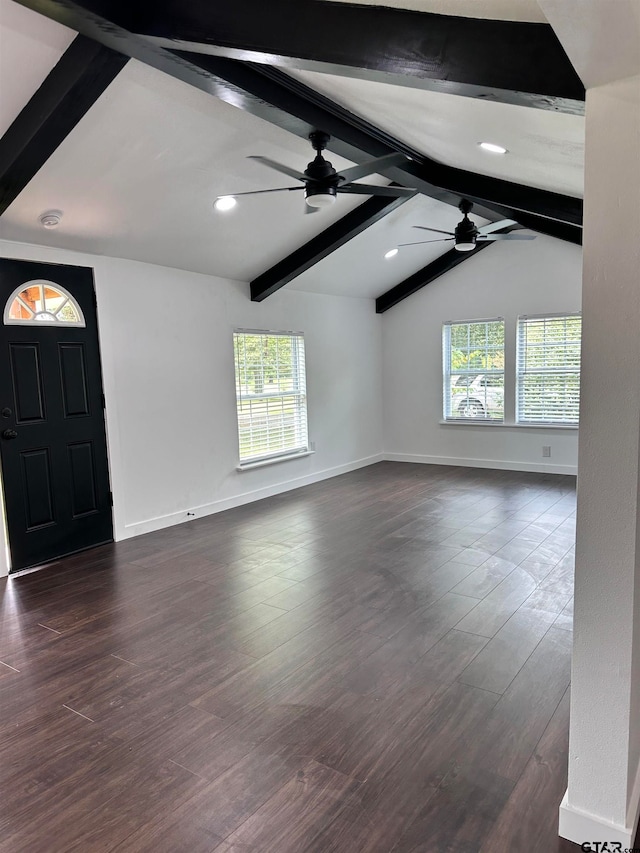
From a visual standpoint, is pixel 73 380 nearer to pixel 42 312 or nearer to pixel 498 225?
pixel 42 312

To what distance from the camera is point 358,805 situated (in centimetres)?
185

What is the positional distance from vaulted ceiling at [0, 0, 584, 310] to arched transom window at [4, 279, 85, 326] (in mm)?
357

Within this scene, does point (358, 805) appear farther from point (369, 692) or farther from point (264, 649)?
point (264, 649)

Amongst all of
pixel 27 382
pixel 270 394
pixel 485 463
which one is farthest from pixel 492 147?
pixel 485 463

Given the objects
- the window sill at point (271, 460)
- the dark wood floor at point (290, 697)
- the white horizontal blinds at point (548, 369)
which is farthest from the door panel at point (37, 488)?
the white horizontal blinds at point (548, 369)

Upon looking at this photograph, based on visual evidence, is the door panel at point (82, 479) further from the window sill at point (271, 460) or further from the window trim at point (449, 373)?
the window trim at point (449, 373)

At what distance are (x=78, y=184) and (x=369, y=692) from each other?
11.5 feet

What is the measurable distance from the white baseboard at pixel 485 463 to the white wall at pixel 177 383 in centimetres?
170

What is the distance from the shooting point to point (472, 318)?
292 inches

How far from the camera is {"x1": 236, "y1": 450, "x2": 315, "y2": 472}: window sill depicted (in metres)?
6.00

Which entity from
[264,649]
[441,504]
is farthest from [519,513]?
[264,649]

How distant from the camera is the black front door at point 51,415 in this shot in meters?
4.07

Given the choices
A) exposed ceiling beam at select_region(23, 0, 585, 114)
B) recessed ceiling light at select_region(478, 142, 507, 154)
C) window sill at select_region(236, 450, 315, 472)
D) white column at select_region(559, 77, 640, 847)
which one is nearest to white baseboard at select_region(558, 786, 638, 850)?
white column at select_region(559, 77, 640, 847)

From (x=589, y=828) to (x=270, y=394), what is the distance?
16.9 feet
